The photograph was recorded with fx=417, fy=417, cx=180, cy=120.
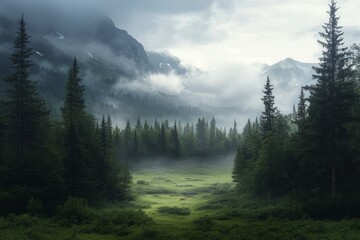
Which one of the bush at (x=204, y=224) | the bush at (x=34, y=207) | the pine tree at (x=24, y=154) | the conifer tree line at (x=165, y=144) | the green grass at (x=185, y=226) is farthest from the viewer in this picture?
the conifer tree line at (x=165, y=144)

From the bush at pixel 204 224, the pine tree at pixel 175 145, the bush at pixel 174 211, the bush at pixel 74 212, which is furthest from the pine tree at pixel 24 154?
the pine tree at pixel 175 145

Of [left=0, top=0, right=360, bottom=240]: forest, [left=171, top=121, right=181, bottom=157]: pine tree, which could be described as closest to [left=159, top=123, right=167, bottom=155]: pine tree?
[left=171, top=121, right=181, bottom=157]: pine tree

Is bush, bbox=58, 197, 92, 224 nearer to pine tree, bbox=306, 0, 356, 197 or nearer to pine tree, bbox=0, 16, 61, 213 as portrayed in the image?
pine tree, bbox=0, 16, 61, 213

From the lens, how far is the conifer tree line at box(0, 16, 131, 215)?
42.7m

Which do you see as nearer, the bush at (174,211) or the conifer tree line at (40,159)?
the conifer tree line at (40,159)

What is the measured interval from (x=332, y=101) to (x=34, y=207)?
32.2 m

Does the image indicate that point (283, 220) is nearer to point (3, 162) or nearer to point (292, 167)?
point (292, 167)

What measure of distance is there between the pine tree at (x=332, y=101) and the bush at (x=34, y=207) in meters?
28.7

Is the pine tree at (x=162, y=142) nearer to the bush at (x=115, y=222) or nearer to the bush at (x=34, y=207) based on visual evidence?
the bush at (x=115, y=222)

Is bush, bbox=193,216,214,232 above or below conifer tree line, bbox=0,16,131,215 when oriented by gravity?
below

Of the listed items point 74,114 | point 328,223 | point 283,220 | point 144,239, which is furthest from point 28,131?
point 328,223

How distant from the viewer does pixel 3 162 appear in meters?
46.2

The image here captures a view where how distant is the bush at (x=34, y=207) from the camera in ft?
128

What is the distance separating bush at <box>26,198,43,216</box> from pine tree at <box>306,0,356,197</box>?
28.7 meters
